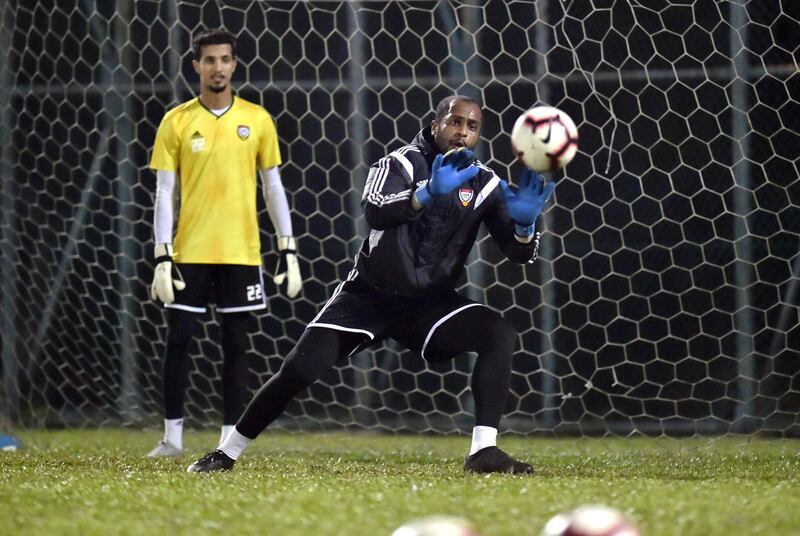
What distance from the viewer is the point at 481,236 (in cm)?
752

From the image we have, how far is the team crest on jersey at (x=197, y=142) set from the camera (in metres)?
5.82

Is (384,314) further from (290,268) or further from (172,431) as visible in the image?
(172,431)

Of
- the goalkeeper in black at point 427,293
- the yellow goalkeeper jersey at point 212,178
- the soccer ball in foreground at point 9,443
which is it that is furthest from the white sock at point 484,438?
the soccer ball in foreground at point 9,443

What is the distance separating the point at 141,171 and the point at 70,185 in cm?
47

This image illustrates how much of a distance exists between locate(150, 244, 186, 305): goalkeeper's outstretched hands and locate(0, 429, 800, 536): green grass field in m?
0.73

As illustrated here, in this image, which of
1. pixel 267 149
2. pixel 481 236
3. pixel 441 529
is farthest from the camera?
pixel 481 236

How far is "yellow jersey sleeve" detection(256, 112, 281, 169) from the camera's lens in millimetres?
5938

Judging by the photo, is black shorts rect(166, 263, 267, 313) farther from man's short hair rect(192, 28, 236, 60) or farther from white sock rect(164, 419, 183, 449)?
man's short hair rect(192, 28, 236, 60)

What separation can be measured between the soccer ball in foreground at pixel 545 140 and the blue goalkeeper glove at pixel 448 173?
19 cm

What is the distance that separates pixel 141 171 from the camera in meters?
7.94

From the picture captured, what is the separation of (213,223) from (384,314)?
129 centimetres

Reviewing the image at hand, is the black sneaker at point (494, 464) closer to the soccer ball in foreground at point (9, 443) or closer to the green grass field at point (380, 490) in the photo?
the green grass field at point (380, 490)

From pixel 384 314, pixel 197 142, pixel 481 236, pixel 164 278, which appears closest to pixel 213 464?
pixel 384 314

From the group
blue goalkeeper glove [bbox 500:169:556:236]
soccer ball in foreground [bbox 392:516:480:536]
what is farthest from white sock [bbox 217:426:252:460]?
soccer ball in foreground [bbox 392:516:480:536]
